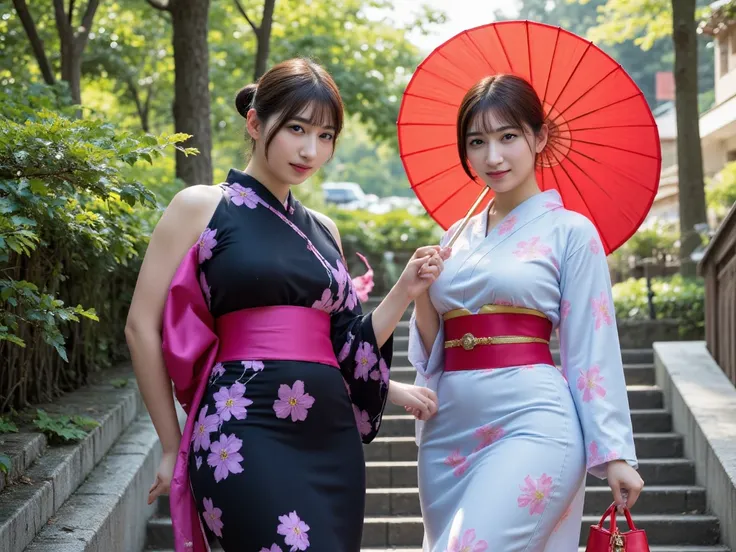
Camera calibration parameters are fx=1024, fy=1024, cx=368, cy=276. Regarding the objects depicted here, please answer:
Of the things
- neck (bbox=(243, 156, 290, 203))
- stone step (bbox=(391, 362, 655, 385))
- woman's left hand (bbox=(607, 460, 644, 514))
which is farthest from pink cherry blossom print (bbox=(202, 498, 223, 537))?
stone step (bbox=(391, 362, 655, 385))

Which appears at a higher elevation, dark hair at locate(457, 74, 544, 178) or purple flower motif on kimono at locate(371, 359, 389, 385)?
dark hair at locate(457, 74, 544, 178)

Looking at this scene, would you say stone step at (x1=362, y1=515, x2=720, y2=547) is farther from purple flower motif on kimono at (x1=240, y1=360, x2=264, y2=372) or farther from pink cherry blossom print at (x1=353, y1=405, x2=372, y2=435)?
purple flower motif on kimono at (x1=240, y1=360, x2=264, y2=372)

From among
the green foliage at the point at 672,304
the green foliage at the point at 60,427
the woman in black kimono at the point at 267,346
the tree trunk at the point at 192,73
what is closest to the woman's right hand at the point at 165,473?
the woman in black kimono at the point at 267,346

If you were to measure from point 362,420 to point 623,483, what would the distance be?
0.87 metres

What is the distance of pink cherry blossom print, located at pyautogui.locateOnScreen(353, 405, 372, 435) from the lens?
3.44 meters

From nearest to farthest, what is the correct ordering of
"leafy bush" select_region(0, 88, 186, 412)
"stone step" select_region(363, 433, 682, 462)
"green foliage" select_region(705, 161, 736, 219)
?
"leafy bush" select_region(0, 88, 186, 412), "stone step" select_region(363, 433, 682, 462), "green foliage" select_region(705, 161, 736, 219)

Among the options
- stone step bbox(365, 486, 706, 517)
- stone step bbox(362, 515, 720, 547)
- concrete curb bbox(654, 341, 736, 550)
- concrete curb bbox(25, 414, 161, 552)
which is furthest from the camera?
stone step bbox(365, 486, 706, 517)

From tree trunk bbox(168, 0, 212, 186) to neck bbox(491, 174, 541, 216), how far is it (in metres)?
5.61

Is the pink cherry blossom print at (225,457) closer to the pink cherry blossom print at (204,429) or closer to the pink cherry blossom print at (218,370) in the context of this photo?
the pink cherry blossom print at (204,429)

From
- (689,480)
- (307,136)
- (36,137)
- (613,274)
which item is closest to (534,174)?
(307,136)

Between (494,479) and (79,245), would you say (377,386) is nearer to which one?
(494,479)

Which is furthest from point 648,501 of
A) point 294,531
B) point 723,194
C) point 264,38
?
point 723,194

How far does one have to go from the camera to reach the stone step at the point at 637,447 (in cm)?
701

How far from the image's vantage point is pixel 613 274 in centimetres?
1466
